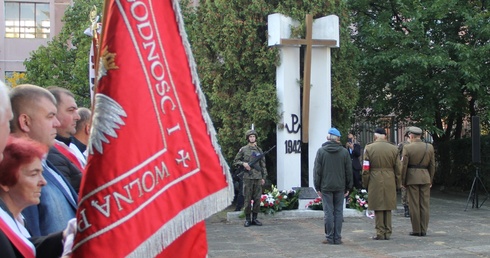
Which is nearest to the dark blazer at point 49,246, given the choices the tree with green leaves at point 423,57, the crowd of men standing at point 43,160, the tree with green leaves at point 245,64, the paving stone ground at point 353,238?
the crowd of men standing at point 43,160

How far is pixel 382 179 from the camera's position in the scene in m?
11.9

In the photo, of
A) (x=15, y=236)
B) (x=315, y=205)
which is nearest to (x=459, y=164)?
(x=315, y=205)

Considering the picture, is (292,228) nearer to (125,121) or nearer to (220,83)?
(220,83)

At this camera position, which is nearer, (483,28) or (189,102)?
(189,102)

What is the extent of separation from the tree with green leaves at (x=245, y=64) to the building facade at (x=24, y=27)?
20.6 metres

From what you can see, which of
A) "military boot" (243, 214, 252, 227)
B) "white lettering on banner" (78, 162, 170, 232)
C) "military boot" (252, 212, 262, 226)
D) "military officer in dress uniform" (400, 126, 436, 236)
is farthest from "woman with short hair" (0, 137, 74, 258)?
"military boot" (252, 212, 262, 226)

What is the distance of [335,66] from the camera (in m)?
18.7

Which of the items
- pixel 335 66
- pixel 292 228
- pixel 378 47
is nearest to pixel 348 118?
pixel 335 66

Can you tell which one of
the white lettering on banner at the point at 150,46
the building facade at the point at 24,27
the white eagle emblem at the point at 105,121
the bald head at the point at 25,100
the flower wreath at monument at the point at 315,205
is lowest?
the flower wreath at monument at the point at 315,205

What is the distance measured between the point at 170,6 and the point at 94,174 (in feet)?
2.74

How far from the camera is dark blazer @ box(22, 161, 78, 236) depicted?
12.1ft

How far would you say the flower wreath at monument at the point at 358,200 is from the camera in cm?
1580

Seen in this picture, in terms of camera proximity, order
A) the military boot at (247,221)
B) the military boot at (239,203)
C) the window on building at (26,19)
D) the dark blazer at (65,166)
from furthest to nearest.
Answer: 1. the window on building at (26,19)
2. the military boot at (239,203)
3. the military boot at (247,221)
4. the dark blazer at (65,166)

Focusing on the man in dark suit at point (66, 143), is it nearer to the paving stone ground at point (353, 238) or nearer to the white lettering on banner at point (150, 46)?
the white lettering on banner at point (150, 46)
